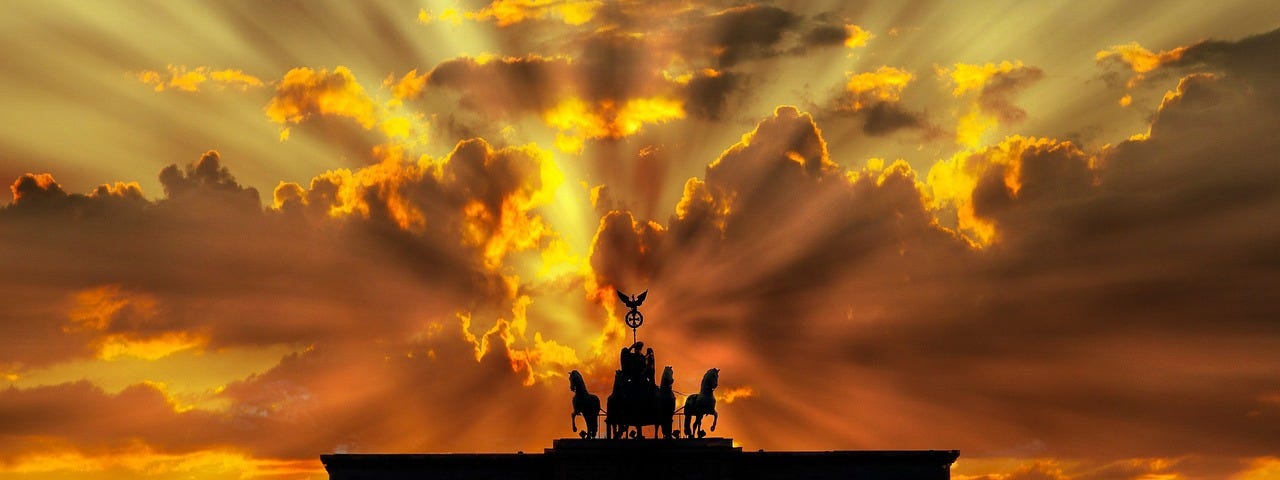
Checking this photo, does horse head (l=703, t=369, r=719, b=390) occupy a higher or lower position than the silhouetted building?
higher

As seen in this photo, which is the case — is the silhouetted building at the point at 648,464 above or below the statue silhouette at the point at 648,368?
below

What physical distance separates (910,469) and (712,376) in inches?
436

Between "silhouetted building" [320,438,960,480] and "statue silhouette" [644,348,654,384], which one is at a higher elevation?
"statue silhouette" [644,348,654,384]

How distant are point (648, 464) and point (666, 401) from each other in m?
3.11

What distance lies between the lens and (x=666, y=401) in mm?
69000

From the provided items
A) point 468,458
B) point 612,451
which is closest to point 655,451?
point 612,451

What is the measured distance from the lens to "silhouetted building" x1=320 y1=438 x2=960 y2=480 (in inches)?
2736

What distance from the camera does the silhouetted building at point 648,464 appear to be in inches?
2736

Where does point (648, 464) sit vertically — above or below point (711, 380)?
below

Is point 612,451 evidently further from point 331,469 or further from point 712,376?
point 331,469

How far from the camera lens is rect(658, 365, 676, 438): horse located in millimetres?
68812

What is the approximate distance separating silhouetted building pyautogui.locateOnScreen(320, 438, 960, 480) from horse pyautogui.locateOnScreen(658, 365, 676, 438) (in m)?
1.00

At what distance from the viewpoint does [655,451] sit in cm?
6950

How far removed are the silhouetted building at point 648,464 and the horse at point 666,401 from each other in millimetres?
1000
